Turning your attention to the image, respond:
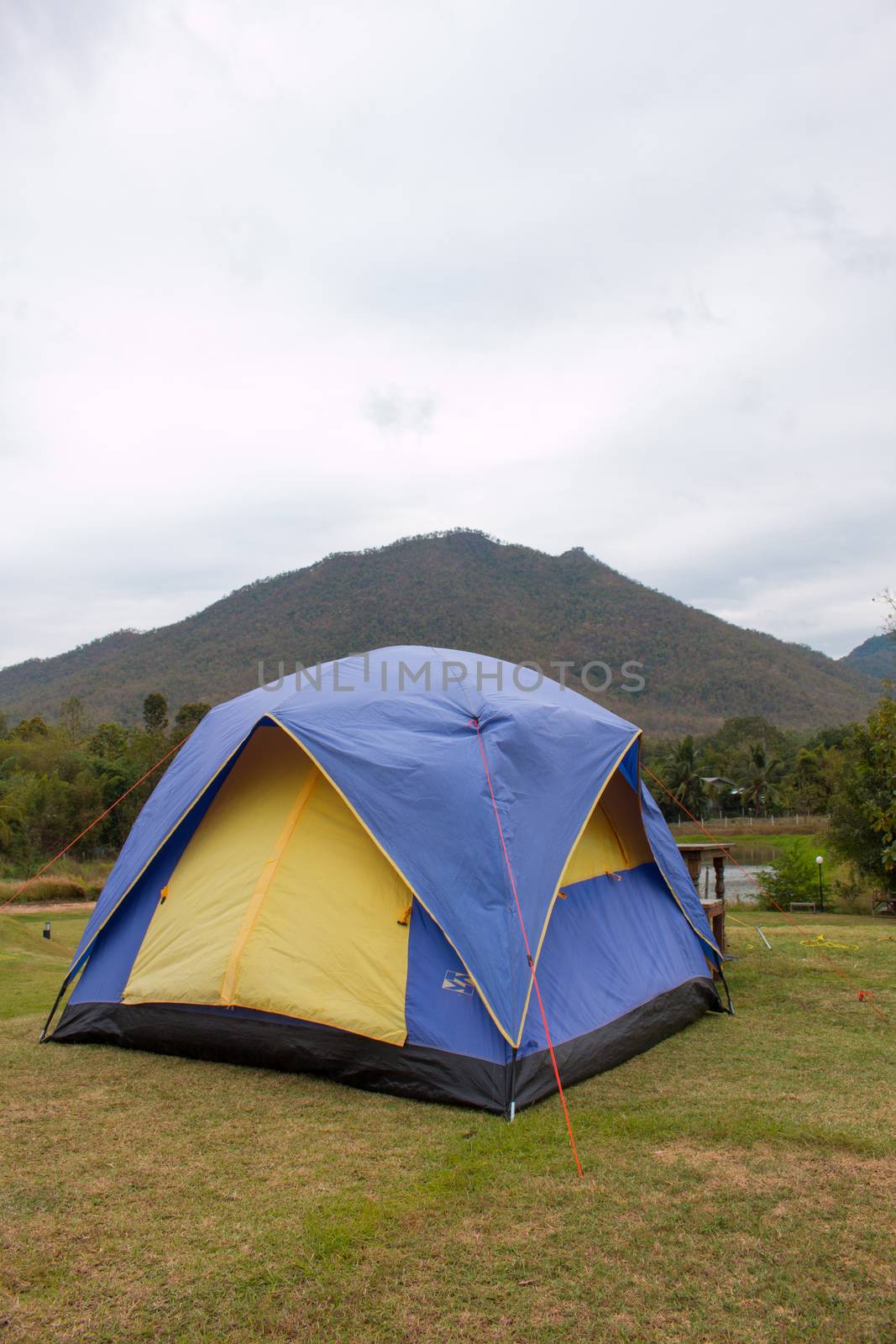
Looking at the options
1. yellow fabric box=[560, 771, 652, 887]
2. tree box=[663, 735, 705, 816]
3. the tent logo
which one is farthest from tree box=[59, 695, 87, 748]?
the tent logo

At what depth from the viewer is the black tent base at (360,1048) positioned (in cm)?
452

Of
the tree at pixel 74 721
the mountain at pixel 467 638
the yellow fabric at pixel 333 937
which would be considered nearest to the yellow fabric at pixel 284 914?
the yellow fabric at pixel 333 937

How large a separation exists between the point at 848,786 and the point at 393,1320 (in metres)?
23.4

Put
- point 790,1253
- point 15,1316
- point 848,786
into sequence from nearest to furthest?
point 15,1316
point 790,1253
point 848,786

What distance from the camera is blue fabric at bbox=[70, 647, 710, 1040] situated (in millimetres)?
4852

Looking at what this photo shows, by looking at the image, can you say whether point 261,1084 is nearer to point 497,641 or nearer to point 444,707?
point 444,707

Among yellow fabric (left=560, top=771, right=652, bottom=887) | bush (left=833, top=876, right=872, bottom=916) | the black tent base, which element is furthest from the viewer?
bush (left=833, top=876, right=872, bottom=916)

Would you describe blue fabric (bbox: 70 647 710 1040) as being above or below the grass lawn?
above

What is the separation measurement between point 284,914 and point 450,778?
123cm

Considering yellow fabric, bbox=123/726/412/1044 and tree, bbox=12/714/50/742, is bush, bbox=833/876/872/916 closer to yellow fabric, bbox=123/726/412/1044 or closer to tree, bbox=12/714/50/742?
yellow fabric, bbox=123/726/412/1044

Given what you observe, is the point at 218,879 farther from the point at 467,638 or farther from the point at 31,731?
the point at 467,638

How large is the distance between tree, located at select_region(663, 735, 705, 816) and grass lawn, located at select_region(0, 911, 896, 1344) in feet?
153

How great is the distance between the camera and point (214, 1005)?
516 cm

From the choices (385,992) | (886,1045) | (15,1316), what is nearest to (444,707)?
(385,992)
